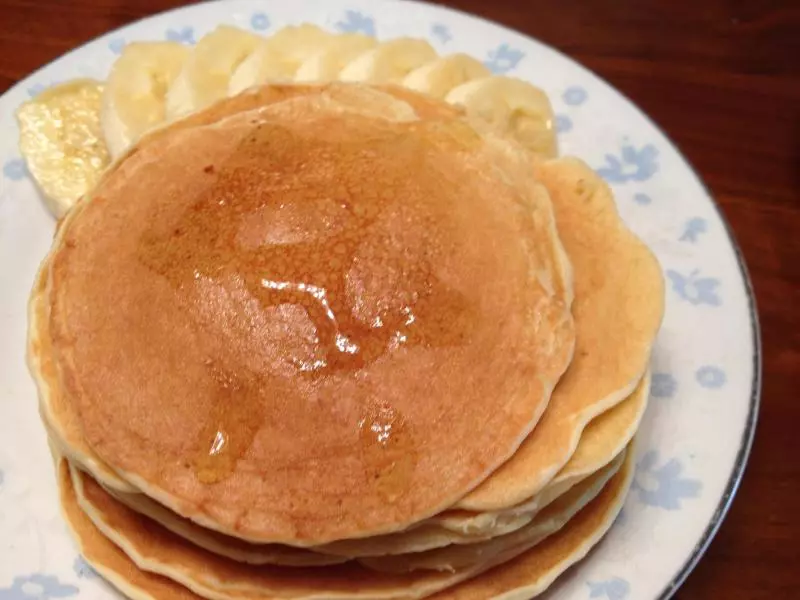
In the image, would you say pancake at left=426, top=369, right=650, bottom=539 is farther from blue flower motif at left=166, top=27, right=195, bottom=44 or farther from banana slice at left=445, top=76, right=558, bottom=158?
blue flower motif at left=166, top=27, right=195, bottom=44

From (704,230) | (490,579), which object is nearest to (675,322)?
(704,230)

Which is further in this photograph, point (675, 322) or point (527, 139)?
point (527, 139)

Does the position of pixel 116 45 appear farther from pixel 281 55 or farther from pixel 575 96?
pixel 575 96

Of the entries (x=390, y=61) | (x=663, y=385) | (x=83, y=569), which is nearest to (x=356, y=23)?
(x=390, y=61)

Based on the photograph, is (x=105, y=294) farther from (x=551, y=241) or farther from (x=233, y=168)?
(x=551, y=241)

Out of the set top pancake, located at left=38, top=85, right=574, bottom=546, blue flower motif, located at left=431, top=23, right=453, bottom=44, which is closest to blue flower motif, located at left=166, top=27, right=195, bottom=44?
blue flower motif, located at left=431, top=23, right=453, bottom=44

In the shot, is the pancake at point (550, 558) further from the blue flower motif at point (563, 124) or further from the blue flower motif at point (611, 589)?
the blue flower motif at point (563, 124)
